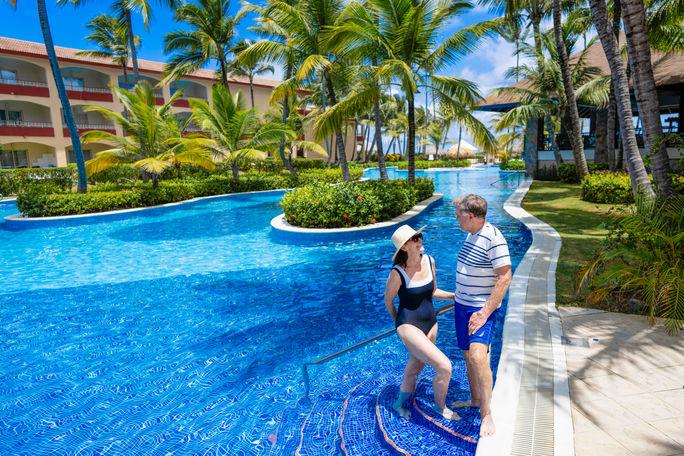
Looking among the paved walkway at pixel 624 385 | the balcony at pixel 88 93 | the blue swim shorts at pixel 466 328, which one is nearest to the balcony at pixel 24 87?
the balcony at pixel 88 93

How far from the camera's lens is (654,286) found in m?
4.20

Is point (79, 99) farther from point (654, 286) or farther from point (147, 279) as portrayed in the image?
point (654, 286)

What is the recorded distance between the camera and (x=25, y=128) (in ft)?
92.9

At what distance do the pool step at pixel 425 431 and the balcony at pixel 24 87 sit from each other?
1425 inches

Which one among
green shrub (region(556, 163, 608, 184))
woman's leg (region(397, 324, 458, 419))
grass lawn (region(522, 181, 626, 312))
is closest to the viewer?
woman's leg (region(397, 324, 458, 419))

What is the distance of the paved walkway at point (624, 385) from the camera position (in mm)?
2529

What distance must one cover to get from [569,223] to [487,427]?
29.1 ft

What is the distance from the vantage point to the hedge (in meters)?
10.9

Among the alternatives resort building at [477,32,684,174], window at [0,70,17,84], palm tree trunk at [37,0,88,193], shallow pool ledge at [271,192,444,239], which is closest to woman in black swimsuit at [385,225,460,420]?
shallow pool ledge at [271,192,444,239]

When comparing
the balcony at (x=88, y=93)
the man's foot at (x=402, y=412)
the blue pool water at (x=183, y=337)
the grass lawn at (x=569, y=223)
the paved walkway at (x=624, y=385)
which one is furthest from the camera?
the balcony at (x=88, y=93)

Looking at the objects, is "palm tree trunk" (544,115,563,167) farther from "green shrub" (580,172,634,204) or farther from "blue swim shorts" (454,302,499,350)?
"blue swim shorts" (454,302,499,350)

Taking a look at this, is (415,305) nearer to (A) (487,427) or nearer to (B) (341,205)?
(A) (487,427)

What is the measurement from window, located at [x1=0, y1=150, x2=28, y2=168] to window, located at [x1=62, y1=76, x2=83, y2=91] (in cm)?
642

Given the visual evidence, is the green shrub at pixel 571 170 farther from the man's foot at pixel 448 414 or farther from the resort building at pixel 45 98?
the resort building at pixel 45 98
